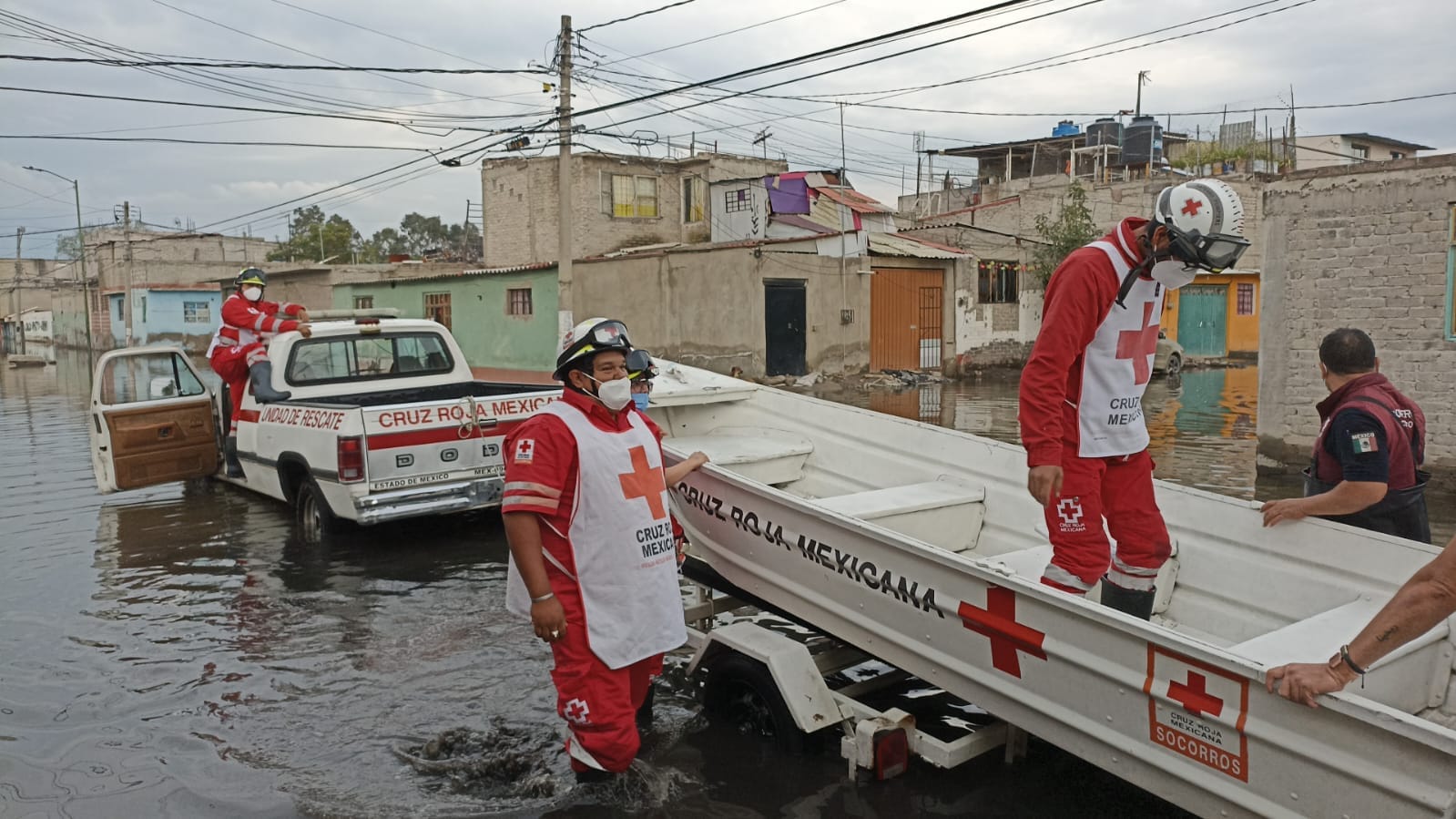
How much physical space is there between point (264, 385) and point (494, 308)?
17876 millimetres

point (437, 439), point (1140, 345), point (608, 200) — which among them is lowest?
point (437, 439)

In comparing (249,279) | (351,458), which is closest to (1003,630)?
(351,458)

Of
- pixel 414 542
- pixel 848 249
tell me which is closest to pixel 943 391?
pixel 848 249

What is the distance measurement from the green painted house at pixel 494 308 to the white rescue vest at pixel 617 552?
64.2ft

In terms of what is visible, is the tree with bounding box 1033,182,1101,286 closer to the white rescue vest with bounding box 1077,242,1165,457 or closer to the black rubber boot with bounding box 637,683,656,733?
the white rescue vest with bounding box 1077,242,1165,457

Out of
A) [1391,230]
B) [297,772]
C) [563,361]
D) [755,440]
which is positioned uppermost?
[1391,230]

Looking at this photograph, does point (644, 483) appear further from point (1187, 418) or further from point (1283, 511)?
point (1187, 418)

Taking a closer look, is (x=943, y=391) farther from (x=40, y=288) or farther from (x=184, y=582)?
(x=40, y=288)

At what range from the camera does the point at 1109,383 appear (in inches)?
147

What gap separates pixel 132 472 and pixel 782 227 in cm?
2072

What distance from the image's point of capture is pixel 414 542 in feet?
26.5

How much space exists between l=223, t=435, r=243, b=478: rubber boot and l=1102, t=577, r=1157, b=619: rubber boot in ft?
24.8

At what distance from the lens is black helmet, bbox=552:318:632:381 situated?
3.43 m

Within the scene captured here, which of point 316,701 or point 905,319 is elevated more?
point 905,319
